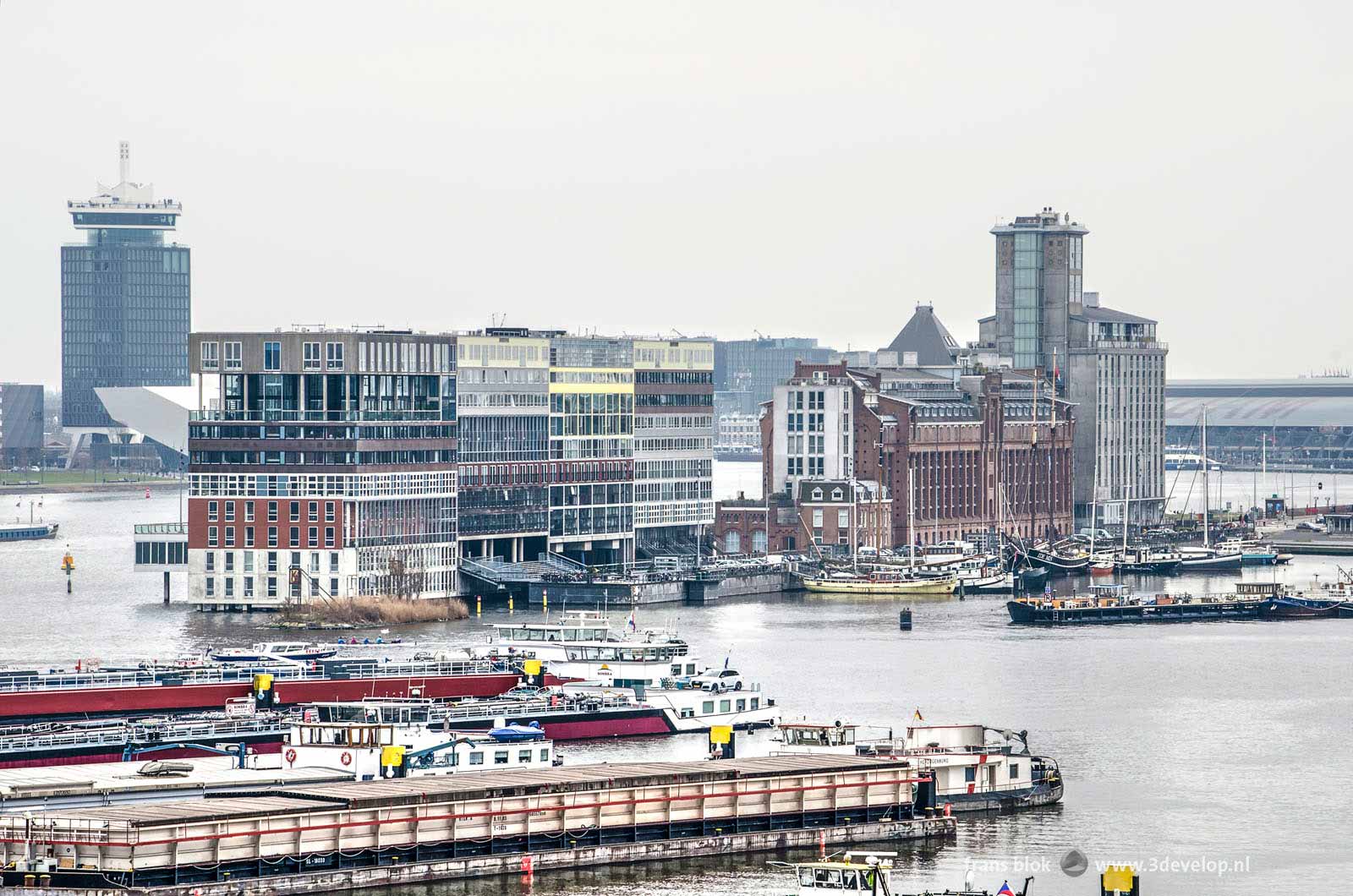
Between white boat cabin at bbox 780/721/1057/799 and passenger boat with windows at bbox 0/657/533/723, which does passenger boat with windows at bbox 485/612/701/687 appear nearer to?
passenger boat with windows at bbox 0/657/533/723

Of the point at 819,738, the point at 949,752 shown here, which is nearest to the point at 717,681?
the point at 819,738

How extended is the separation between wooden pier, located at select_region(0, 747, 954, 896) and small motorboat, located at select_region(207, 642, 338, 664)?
87.7 ft

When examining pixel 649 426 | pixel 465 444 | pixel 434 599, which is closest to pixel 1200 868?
pixel 434 599

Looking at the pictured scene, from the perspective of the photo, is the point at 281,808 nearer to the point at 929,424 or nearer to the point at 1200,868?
the point at 1200,868

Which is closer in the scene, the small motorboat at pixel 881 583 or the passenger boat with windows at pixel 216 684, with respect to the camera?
the passenger boat with windows at pixel 216 684

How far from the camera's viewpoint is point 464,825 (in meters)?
60.1

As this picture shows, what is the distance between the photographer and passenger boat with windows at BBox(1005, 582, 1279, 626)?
133125 millimetres

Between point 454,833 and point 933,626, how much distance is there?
70362 mm

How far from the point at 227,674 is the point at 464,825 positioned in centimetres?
2946

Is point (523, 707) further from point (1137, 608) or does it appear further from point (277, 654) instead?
point (1137, 608)

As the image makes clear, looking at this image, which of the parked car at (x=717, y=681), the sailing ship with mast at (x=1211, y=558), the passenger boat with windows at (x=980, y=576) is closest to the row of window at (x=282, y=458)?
the passenger boat with windows at (x=980, y=576)

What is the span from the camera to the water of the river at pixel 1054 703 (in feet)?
203

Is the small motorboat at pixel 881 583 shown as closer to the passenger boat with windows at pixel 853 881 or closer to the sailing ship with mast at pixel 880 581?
the sailing ship with mast at pixel 880 581

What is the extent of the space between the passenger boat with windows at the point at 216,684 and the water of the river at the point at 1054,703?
8.51 meters
